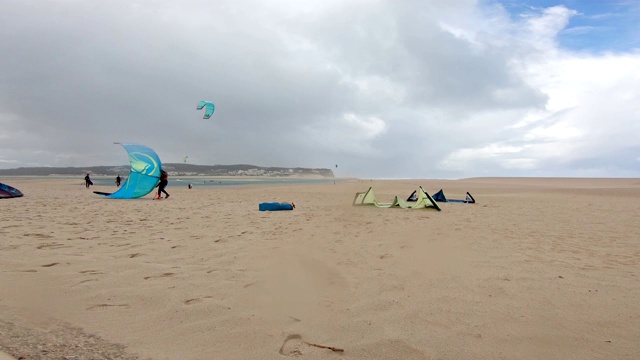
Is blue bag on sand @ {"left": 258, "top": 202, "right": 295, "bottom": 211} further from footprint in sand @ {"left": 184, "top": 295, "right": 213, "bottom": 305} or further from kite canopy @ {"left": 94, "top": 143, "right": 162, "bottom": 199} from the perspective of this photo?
footprint in sand @ {"left": 184, "top": 295, "right": 213, "bottom": 305}

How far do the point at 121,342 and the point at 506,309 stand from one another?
3470 millimetres

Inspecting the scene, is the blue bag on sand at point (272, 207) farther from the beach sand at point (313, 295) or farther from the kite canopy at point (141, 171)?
the kite canopy at point (141, 171)

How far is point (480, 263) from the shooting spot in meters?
5.58

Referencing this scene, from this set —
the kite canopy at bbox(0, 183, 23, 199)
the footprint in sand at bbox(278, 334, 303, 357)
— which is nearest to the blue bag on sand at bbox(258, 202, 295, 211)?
the footprint in sand at bbox(278, 334, 303, 357)

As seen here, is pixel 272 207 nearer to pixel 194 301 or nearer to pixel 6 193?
pixel 194 301

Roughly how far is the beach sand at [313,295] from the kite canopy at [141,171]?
8983mm

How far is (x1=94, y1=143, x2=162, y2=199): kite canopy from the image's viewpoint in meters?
16.5

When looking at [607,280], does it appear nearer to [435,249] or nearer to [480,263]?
[480,263]

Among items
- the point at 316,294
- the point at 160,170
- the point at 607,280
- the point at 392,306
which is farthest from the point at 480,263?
the point at 160,170

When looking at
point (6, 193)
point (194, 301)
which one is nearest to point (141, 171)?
point (6, 193)

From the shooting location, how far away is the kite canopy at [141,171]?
16547 mm

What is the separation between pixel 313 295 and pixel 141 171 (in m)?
15.1

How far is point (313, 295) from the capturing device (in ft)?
13.6

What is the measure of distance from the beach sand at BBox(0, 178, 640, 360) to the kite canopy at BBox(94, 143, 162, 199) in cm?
898
